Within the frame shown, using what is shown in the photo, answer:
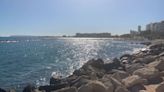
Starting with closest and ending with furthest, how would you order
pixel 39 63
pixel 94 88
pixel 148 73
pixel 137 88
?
pixel 94 88, pixel 137 88, pixel 148 73, pixel 39 63

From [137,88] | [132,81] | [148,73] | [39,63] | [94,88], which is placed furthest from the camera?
[39,63]

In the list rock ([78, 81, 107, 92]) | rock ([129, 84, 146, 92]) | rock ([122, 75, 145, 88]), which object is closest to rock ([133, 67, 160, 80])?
rock ([122, 75, 145, 88])

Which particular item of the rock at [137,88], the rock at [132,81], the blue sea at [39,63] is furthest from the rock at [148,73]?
the blue sea at [39,63]

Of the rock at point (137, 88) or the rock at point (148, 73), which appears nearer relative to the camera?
the rock at point (137, 88)

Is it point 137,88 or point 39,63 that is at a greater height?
point 137,88

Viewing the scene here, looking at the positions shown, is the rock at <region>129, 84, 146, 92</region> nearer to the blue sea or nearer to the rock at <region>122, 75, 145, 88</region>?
the rock at <region>122, 75, 145, 88</region>

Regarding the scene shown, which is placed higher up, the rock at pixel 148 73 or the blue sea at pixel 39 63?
the rock at pixel 148 73

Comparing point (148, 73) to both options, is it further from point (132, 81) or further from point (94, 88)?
point (94, 88)

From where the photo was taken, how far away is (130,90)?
14484mm

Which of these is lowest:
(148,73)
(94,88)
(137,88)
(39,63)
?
(39,63)

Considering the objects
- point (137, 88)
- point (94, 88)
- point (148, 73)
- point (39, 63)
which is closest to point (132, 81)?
point (137, 88)

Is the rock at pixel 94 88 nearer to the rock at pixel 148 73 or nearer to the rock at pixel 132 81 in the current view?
the rock at pixel 132 81

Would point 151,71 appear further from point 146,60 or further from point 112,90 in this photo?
point 146,60

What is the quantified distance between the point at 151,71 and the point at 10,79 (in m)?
13.8
